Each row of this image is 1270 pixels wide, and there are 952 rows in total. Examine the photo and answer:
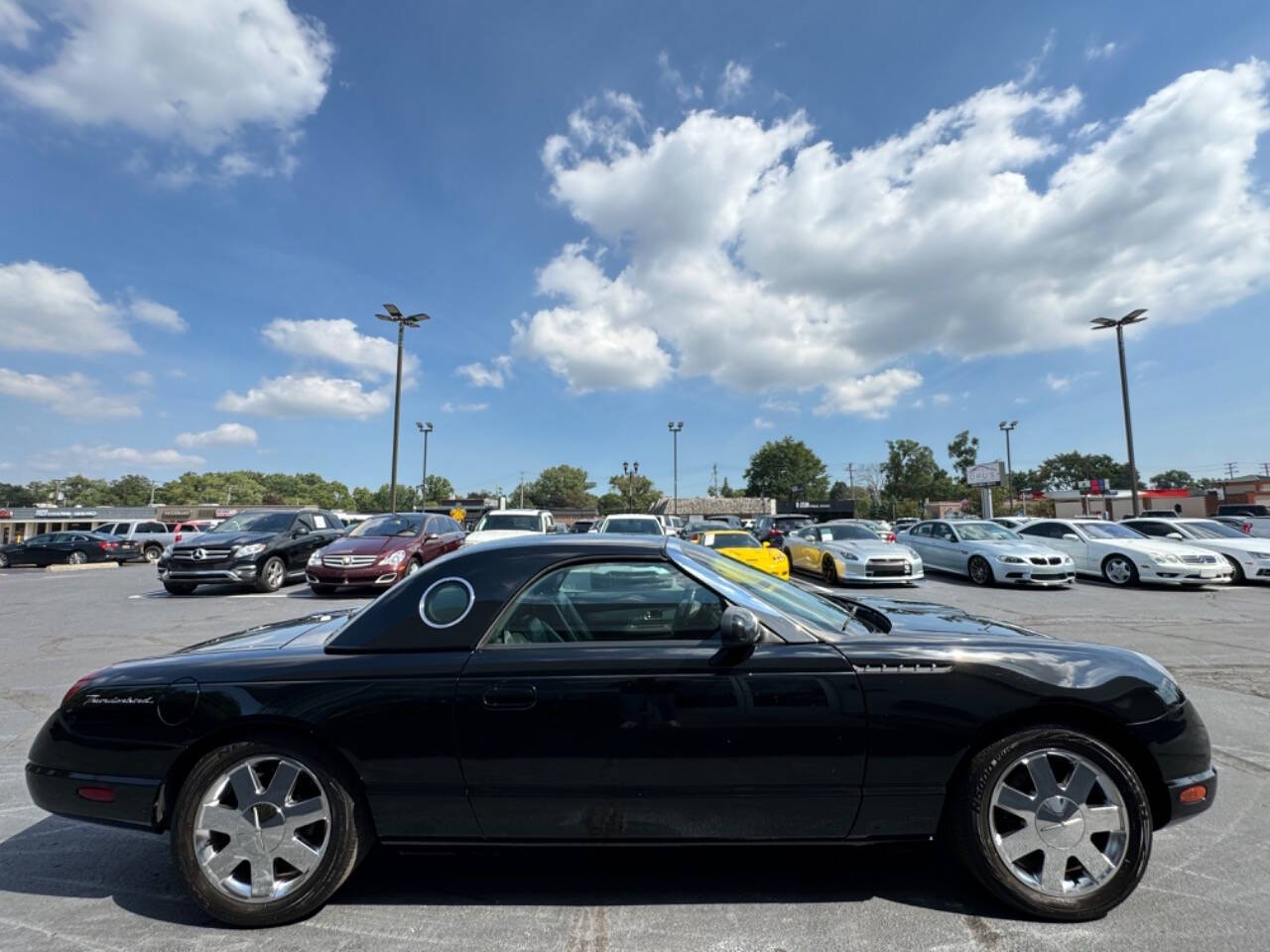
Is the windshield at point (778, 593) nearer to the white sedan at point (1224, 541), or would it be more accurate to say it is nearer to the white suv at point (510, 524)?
A: the white suv at point (510, 524)

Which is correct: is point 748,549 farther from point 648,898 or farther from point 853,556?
point 648,898

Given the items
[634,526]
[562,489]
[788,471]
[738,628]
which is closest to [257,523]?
[634,526]

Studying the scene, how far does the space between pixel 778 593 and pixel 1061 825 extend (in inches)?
52.3

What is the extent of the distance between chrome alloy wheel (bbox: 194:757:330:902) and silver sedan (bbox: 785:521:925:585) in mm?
11628

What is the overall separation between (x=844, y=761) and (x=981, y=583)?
41.4 feet

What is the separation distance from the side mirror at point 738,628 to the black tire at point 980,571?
12.4m

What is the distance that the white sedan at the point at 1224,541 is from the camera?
12711 mm

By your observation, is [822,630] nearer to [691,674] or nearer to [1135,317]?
[691,674]

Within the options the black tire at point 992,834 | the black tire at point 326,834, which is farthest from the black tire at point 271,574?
the black tire at point 992,834

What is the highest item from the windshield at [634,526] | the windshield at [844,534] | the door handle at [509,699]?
the windshield at [634,526]

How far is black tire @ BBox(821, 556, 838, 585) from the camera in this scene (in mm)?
13277

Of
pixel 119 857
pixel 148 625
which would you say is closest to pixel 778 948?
pixel 119 857

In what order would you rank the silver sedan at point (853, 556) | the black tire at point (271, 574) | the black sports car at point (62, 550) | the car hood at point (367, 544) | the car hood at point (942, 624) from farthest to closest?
the black sports car at point (62, 550) → the silver sedan at point (853, 556) → the black tire at point (271, 574) → the car hood at point (367, 544) → the car hood at point (942, 624)

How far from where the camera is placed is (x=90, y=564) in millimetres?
23719
